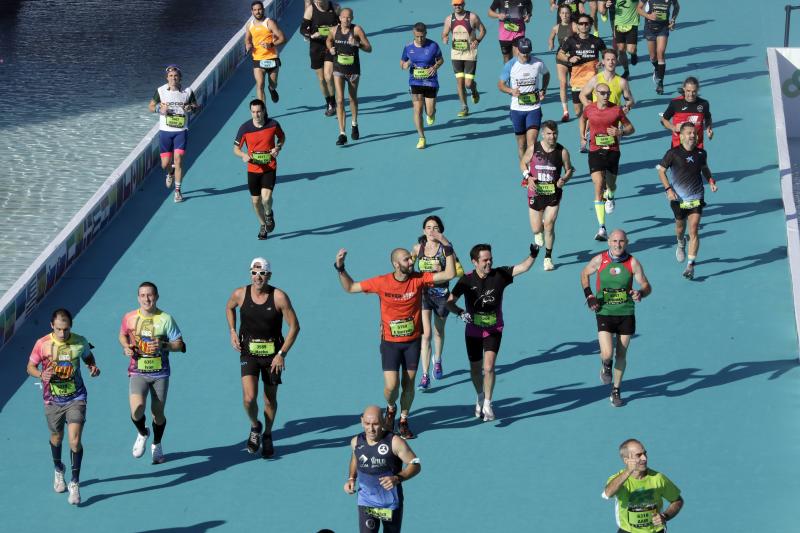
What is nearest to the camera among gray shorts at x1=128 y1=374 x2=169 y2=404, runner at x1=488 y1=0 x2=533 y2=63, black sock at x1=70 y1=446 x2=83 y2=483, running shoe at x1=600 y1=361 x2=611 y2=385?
black sock at x1=70 y1=446 x2=83 y2=483

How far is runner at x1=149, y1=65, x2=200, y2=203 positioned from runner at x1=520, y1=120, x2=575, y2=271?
4574 mm

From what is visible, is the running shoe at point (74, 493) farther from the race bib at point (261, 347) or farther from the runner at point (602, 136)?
the runner at point (602, 136)

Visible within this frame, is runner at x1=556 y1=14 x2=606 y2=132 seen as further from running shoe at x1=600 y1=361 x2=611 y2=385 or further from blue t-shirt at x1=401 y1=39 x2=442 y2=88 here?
running shoe at x1=600 y1=361 x2=611 y2=385

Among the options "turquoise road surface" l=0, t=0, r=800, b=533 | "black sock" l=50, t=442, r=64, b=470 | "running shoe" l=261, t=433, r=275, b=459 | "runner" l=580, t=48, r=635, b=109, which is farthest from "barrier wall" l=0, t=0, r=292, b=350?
"runner" l=580, t=48, r=635, b=109

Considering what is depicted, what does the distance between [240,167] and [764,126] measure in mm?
7252

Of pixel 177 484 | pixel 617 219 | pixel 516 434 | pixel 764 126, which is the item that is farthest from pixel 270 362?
pixel 764 126

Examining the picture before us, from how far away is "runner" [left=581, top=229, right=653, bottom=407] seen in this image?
14.1 meters

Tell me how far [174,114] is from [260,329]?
22.7 ft

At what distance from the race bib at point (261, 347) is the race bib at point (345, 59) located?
8830mm

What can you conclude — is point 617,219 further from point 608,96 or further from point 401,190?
point 401,190

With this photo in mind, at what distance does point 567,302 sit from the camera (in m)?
16.9

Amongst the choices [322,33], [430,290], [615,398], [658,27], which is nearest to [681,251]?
[615,398]

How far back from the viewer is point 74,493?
1303 cm

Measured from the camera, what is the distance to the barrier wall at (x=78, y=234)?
53.9 feet
